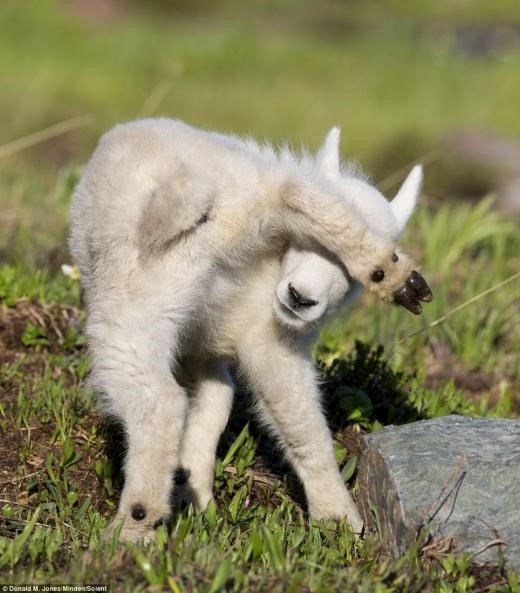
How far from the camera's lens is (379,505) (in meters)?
4.68

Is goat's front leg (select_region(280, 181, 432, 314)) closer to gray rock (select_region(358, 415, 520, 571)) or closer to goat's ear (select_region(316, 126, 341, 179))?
goat's ear (select_region(316, 126, 341, 179))

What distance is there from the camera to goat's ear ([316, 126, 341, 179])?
4.86 metres

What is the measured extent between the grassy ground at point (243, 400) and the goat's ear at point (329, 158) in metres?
1.47

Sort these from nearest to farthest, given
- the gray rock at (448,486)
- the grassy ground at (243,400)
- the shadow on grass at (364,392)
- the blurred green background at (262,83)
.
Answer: the grassy ground at (243,400), the gray rock at (448,486), the shadow on grass at (364,392), the blurred green background at (262,83)

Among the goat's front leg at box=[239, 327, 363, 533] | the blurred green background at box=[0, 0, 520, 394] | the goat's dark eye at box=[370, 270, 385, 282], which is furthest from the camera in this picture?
the blurred green background at box=[0, 0, 520, 394]

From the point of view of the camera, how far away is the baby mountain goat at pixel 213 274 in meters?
4.09

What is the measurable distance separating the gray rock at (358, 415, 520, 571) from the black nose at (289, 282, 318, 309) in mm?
773

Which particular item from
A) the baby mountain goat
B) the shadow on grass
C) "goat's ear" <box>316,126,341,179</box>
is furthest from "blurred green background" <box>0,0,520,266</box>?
the baby mountain goat

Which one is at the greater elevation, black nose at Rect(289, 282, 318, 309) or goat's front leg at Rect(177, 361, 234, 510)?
black nose at Rect(289, 282, 318, 309)

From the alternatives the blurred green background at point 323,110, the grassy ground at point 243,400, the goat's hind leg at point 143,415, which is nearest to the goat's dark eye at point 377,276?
the goat's hind leg at point 143,415

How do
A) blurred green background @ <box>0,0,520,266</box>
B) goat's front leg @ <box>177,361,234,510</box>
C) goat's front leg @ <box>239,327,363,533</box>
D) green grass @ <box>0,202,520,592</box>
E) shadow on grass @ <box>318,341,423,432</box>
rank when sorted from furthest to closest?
blurred green background @ <box>0,0,520,266</box> < shadow on grass @ <box>318,341,423,432</box> < goat's front leg @ <box>177,361,234,510</box> < goat's front leg @ <box>239,327,363,533</box> < green grass @ <box>0,202,520,592</box>

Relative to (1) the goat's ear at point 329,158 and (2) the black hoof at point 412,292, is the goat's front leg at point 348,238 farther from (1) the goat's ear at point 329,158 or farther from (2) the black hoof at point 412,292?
(1) the goat's ear at point 329,158

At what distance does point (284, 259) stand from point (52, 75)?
1332 centimetres

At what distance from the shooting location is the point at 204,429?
518cm
